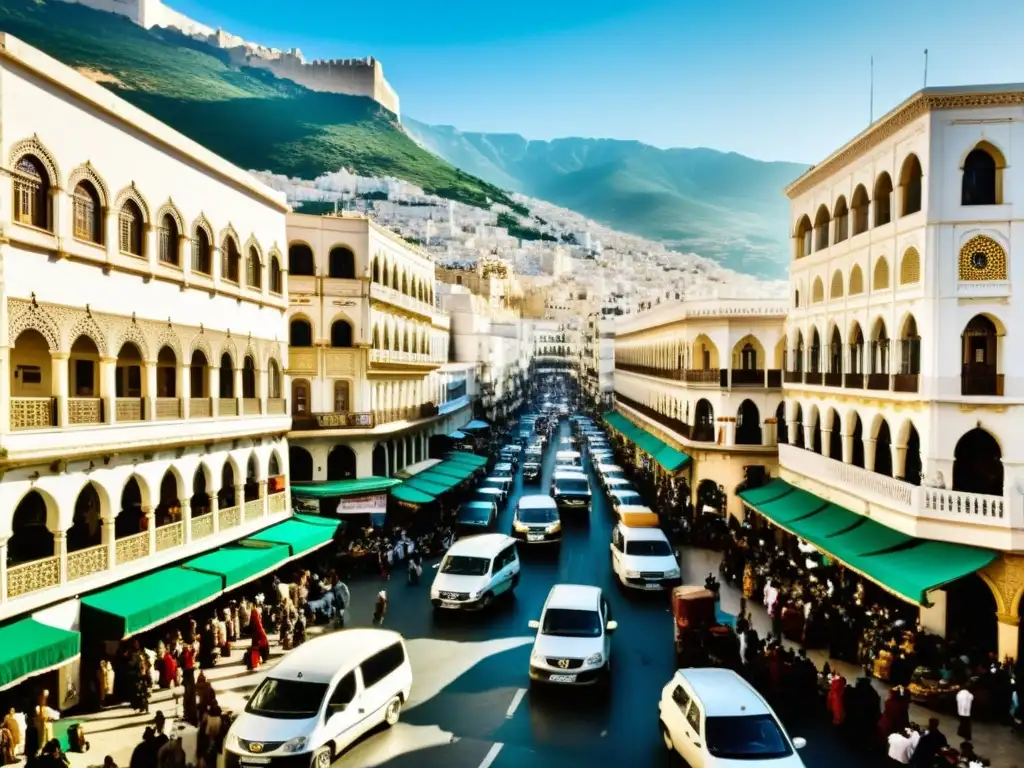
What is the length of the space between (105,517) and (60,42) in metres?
186

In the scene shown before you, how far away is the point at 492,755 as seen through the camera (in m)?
15.1

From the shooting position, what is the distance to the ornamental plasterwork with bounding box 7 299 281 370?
54.1ft

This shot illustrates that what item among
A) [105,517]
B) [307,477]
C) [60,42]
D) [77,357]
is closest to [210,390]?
[77,357]

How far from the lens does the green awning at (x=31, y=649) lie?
1428 cm

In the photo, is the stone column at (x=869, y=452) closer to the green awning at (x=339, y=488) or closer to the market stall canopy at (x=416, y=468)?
the green awning at (x=339, y=488)

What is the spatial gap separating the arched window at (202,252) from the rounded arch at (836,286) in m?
18.9

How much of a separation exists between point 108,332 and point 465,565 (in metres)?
11.6

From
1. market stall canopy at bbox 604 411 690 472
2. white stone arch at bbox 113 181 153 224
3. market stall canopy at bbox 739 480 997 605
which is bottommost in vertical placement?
market stall canopy at bbox 604 411 690 472

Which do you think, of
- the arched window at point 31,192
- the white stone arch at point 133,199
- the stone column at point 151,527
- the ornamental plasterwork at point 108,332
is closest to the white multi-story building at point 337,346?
the ornamental plasterwork at point 108,332

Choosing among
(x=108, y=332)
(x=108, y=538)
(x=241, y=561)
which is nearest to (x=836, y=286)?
(x=241, y=561)

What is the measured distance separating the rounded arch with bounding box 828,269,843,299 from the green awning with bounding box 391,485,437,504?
1688 cm

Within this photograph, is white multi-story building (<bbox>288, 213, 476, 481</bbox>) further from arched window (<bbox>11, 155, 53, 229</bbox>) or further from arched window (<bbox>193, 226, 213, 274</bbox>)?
arched window (<bbox>11, 155, 53, 229</bbox>)

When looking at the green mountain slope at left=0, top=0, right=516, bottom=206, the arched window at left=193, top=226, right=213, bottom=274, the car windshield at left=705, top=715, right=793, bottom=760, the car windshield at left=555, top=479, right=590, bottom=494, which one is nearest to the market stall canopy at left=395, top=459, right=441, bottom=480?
the car windshield at left=555, top=479, right=590, bottom=494

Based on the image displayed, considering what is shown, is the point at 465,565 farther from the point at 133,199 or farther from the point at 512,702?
the point at 133,199
